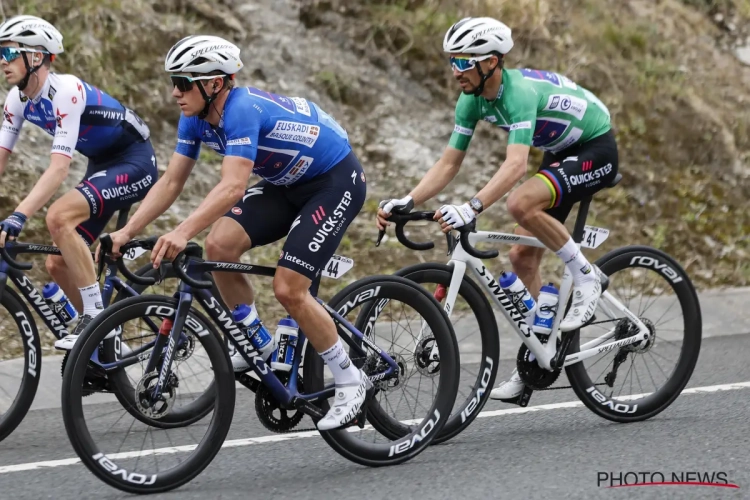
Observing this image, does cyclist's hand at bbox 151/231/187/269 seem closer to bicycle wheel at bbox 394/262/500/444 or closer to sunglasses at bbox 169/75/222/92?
sunglasses at bbox 169/75/222/92

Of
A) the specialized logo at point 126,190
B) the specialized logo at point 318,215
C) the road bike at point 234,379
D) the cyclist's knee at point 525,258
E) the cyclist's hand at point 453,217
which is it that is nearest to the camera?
the road bike at point 234,379

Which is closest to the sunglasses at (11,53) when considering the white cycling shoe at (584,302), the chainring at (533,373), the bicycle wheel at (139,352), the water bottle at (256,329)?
the bicycle wheel at (139,352)

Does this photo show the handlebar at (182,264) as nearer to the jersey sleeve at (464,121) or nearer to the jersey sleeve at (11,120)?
the jersey sleeve at (464,121)

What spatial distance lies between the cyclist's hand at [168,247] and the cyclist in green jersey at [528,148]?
4.45 ft

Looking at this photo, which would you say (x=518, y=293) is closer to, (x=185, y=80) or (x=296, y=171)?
(x=296, y=171)

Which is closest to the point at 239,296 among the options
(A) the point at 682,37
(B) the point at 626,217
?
(B) the point at 626,217

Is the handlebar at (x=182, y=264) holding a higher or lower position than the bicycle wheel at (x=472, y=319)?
higher

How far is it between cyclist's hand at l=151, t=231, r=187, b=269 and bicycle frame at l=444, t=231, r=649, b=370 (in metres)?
1.62

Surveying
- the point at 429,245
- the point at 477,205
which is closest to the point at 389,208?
the point at 429,245

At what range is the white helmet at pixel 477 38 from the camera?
597cm

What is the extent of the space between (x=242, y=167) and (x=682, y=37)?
983 cm

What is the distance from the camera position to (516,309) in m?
6.18

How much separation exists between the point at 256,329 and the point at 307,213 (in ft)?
1.96

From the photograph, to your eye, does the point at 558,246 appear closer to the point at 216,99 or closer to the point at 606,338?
the point at 606,338
